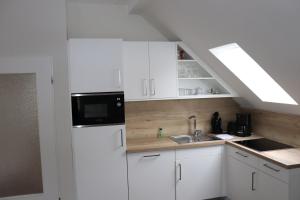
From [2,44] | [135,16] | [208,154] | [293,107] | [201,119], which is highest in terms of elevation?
[135,16]

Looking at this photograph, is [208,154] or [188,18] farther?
[208,154]

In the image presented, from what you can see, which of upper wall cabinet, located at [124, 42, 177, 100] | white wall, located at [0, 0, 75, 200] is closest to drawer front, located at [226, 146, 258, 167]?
upper wall cabinet, located at [124, 42, 177, 100]

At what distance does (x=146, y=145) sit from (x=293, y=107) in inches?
64.8

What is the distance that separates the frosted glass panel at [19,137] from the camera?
2.96 m

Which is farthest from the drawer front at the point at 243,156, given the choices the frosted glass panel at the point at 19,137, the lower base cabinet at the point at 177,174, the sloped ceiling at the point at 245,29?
the frosted glass panel at the point at 19,137

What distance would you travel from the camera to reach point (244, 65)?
319 centimetres

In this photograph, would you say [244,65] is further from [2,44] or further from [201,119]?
[2,44]

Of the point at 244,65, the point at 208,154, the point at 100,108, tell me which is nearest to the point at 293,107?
the point at 244,65

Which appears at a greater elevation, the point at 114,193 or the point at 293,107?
the point at 293,107

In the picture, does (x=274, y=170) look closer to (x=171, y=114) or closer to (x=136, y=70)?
(x=171, y=114)

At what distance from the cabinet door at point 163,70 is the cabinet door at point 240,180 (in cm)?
111

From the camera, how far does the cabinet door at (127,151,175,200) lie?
2992 millimetres

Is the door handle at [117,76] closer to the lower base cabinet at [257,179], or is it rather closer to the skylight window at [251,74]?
the skylight window at [251,74]

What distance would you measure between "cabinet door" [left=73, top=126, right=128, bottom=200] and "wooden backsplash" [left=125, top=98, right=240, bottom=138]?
560mm
